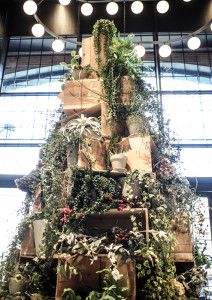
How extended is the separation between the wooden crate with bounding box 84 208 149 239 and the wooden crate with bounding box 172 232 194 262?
35cm

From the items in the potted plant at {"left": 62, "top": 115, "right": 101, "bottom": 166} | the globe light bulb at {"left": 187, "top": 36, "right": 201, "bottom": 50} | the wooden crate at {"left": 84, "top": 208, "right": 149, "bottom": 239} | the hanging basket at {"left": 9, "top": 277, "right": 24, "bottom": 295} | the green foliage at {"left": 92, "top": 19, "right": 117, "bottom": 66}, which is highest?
the globe light bulb at {"left": 187, "top": 36, "right": 201, "bottom": 50}

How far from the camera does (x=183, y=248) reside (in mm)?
2992

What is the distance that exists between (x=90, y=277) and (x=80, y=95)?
5.88 ft

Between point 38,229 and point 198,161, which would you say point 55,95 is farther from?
point 38,229

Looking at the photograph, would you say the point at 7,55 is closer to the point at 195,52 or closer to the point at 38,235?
the point at 195,52

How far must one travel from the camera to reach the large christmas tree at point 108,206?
263cm

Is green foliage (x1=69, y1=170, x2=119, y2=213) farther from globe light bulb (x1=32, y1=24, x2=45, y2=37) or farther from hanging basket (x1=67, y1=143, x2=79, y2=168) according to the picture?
globe light bulb (x1=32, y1=24, x2=45, y2=37)

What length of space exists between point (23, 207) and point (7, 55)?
3979mm

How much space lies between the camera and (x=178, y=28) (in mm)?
6312

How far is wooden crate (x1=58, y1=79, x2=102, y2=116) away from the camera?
3.51m

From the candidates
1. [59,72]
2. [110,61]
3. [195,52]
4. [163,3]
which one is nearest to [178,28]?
[195,52]

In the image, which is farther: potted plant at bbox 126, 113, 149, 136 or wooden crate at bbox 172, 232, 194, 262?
potted plant at bbox 126, 113, 149, 136

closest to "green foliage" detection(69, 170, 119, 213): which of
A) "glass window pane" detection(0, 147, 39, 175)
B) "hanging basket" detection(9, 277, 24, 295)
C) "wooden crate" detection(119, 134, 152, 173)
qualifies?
"wooden crate" detection(119, 134, 152, 173)

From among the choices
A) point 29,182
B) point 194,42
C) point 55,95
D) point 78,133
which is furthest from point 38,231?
point 55,95
